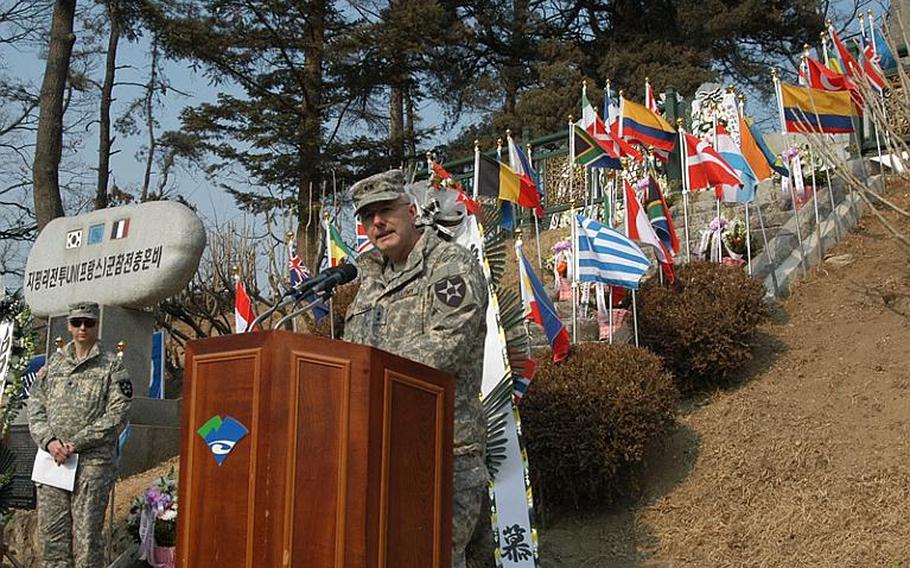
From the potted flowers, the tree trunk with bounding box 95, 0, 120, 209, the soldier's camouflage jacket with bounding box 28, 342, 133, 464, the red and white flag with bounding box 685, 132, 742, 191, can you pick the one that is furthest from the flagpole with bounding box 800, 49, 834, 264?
the tree trunk with bounding box 95, 0, 120, 209

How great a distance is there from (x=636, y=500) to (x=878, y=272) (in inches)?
191

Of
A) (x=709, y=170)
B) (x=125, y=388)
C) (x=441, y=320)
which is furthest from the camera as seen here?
(x=709, y=170)

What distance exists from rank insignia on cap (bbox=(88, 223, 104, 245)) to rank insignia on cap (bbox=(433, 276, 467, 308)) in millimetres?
7532

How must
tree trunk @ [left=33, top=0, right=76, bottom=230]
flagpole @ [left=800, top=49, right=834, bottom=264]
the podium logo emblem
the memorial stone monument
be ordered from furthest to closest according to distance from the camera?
tree trunk @ [left=33, top=0, right=76, bottom=230] → flagpole @ [left=800, top=49, right=834, bottom=264] → the memorial stone monument → the podium logo emblem

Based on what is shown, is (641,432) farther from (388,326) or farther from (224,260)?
(224,260)

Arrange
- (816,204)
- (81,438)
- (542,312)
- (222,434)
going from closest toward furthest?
1. (222,434)
2. (81,438)
3. (542,312)
4. (816,204)

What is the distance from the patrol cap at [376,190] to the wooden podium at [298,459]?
86 centimetres

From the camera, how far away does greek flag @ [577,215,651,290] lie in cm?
868

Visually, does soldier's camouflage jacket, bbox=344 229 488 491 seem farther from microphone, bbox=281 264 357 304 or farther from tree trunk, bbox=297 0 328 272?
tree trunk, bbox=297 0 328 272

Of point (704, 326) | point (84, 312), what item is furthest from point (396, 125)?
point (84, 312)

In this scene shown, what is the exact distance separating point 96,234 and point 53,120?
697 cm

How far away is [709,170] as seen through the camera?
1084 centimetres

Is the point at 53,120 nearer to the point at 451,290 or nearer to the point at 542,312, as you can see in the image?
the point at 542,312

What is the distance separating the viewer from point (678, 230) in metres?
14.1
